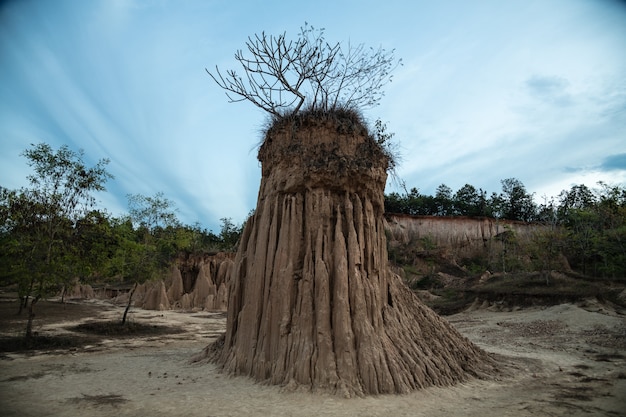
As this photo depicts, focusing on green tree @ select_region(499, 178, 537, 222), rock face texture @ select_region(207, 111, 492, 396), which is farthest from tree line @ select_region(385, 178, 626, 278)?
rock face texture @ select_region(207, 111, 492, 396)

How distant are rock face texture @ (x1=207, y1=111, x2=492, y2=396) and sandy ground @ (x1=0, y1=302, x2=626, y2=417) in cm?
51

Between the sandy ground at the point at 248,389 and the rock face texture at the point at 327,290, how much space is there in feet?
1.66

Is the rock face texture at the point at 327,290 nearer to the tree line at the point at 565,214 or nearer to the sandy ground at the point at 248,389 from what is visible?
the sandy ground at the point at 248,389

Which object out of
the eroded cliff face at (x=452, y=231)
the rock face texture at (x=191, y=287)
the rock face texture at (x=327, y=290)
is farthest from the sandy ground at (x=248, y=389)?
the eroded cliff face at (x=452, y=231)

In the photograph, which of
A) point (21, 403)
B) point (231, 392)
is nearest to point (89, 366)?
point (21, 403)

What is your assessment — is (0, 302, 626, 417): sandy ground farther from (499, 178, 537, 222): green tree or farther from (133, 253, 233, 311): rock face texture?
(499, 178, 537, 222): green tree

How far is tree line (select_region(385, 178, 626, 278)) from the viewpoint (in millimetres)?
29530

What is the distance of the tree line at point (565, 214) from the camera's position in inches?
1163

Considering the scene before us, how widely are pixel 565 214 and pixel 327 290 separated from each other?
177 feet

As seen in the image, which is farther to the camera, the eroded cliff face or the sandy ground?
the eroded cliff face

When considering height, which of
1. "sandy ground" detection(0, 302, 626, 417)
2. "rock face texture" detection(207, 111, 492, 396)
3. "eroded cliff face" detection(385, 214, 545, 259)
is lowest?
"sandy ground" detection(0, 302, 626, 417)

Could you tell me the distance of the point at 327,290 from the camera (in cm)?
859

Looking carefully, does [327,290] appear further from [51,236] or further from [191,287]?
[191,287]

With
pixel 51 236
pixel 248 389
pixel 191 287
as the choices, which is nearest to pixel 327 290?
pixel 248 389
